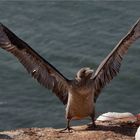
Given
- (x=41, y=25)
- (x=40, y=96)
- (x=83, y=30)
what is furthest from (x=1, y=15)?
(x=40, y=96)

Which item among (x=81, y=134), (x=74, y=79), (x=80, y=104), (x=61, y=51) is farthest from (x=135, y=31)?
(x=61, y=51)

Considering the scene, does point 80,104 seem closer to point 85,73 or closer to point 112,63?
point 85,73

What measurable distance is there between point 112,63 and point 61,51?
373 inches

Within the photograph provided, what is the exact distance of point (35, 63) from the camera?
12898 mm

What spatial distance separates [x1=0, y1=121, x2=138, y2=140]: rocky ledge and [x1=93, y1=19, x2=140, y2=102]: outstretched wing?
3.37 ft

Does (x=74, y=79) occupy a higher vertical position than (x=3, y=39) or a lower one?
lower

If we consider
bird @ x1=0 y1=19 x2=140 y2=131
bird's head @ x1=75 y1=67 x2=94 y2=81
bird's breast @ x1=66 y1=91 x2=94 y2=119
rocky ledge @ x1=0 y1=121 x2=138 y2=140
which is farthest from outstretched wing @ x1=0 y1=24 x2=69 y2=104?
rocky ledge @ x1=0 y1=121 x2=138 y2=140

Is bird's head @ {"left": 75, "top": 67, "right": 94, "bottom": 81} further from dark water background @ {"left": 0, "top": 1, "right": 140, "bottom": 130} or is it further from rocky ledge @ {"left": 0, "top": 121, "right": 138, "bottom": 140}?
dark water background @ {"left": 0, "top": 1, "right": 140, "bottom": 130}

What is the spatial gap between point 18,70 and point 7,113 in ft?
7.75

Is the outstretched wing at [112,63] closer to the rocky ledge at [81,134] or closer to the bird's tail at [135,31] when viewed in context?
the bird's tail at [135,31]

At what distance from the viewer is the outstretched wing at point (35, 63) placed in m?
12.4

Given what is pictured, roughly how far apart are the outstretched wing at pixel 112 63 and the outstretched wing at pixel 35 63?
792 millimetres

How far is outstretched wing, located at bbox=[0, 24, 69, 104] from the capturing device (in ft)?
40.7

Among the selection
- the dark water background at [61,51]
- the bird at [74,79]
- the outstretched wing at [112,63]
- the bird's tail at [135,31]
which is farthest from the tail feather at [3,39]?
the dark water background at [61,51]
